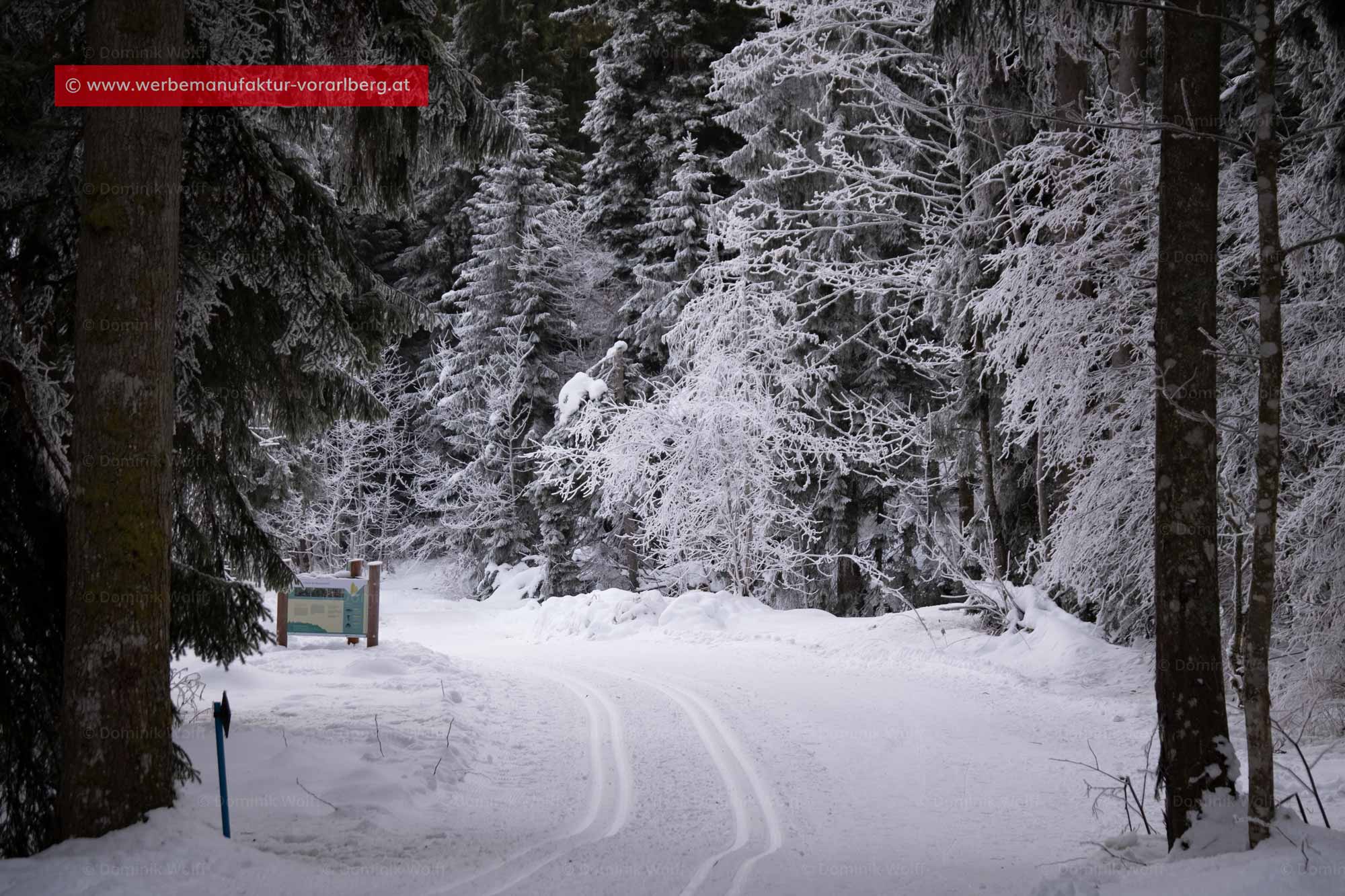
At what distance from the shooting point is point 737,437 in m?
18.3

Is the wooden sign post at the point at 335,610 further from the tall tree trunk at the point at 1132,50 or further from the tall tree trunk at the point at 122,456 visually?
the tall tree trunk at the point at 1132,50

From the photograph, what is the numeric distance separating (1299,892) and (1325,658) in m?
3.97

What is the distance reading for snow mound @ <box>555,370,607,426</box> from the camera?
21922 mm

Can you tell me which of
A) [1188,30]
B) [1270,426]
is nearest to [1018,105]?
[1188,30]

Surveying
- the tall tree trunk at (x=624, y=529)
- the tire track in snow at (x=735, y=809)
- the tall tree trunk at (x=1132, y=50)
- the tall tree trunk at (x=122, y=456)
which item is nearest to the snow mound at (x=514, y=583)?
the tall tree trunk at (x=624, y=529)

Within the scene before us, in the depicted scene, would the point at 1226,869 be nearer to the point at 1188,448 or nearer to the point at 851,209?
the point at 1188,448

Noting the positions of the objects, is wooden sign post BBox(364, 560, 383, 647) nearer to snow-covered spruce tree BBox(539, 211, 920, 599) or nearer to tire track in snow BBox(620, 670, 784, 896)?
tire track in snow BBox(620, 670, 784, 896)

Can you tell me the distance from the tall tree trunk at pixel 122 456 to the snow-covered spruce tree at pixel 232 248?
350 millimetres

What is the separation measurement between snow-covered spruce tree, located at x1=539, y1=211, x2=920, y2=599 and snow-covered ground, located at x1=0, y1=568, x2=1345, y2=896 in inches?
223

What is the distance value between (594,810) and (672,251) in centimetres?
1990

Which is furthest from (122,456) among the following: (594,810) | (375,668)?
(375,668)

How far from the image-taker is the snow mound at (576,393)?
2192 centimetres

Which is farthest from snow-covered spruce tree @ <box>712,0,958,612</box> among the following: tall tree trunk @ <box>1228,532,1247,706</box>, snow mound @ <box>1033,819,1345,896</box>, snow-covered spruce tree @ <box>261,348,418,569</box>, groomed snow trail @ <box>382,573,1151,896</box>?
snow-covered spruce tree @ <box>261,348,418,569</box>

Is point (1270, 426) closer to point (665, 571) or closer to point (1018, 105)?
point (1018, 105)
